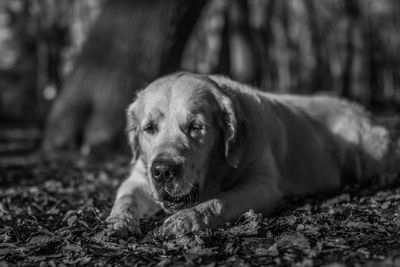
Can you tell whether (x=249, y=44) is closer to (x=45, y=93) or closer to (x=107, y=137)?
(x=107, y=137)

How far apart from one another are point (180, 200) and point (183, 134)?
0.54 meters

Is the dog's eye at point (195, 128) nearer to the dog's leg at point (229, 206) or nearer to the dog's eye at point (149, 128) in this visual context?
the dog's eye at point (149, 128)

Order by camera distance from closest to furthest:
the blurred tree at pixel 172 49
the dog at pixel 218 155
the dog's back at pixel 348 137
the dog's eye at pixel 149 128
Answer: the dog at pixel 218 155
the dog's eye at pixel 149 128
the dog's back at pixel 348 137
the blurred tree at pixel 172 49

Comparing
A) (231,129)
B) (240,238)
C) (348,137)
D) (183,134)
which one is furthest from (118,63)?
(240,238)

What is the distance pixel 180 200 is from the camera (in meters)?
4.29

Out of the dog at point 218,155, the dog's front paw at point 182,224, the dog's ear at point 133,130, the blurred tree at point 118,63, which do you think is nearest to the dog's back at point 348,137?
the dog at point 218,155

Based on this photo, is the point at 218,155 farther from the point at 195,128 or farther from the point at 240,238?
the point at 240,238

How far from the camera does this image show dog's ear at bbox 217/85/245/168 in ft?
15.7

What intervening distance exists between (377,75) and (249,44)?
32.1 m

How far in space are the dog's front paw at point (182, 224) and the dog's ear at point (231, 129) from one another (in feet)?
2.96

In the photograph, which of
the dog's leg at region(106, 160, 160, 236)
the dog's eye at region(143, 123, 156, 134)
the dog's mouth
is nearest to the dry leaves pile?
the dog's leg at region(106, 160, 160, 236)

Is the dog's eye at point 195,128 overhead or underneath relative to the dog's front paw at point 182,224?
overhead

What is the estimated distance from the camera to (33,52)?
36938 millimetres

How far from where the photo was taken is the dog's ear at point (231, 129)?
4793 mm
